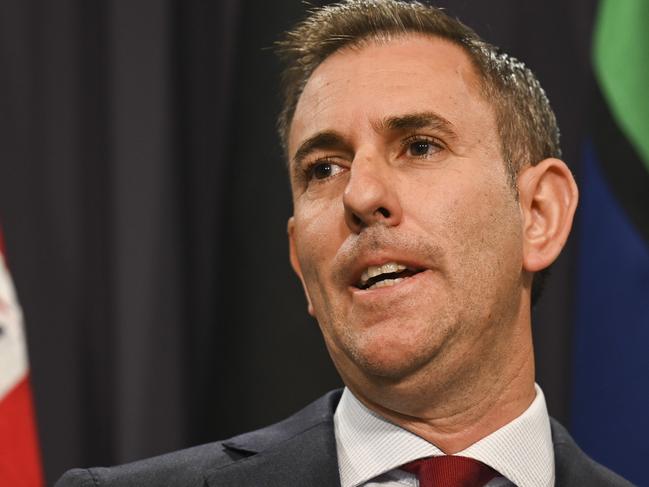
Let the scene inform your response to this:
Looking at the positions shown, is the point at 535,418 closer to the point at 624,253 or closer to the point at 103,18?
the point at 624,253

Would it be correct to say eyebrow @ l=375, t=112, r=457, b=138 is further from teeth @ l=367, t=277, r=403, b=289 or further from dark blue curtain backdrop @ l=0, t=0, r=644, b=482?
dark blue curtain backdrop @ l=0, t=0, r=644, b=482

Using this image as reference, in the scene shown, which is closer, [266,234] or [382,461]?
[382,461]

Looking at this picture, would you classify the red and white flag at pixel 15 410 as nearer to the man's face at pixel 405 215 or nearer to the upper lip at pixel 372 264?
the man's face at pixel 405 215

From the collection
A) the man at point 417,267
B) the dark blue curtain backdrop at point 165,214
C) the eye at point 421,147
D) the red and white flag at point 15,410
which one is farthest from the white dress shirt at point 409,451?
the red and white flag at point 15,410

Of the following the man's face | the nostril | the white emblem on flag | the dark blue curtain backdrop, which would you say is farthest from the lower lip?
the white emblem on flag

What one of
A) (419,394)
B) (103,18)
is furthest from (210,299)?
(419,394)

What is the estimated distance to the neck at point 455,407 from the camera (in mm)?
1411

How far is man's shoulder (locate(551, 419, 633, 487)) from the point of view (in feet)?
4.75

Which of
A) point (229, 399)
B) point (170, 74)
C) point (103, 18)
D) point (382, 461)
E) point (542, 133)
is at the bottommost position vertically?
point (229, 399)

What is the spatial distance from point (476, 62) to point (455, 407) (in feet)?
2.00

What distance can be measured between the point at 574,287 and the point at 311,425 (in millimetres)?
845

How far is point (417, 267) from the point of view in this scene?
135cm

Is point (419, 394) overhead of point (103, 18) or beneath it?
beneath

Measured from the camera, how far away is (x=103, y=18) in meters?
2.10
